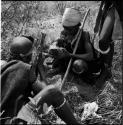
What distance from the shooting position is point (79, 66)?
6539mm

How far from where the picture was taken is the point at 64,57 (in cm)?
665

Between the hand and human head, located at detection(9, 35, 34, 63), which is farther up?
human head, located at detection(9, 35, 34, 63)

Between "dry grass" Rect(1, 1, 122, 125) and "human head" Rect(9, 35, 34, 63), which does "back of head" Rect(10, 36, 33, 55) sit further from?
"dry grass" Rect(1, 1, 122, 125)

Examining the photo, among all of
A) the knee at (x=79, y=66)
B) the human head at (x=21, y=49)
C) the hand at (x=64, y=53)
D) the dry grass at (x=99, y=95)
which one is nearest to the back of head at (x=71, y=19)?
the hand at (x=64, y=53)

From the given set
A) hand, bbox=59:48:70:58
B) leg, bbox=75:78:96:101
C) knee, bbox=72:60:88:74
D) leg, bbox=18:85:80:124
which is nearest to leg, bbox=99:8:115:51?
knee, bbox=72:60:88:74

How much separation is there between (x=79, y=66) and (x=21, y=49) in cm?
180

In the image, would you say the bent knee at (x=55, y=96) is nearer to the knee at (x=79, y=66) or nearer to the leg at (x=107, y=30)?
the knee at (x=79, y=66)

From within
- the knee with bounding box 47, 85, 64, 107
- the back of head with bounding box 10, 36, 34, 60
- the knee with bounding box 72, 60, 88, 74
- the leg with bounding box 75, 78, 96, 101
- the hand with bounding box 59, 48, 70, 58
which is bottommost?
the leg with bounding box 75, 78, 96, 101

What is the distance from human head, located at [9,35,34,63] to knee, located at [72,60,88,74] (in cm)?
167

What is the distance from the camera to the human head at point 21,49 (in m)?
4.87

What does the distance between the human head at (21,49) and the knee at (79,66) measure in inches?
65.7

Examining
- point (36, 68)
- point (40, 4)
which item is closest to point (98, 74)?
point (36, 68)

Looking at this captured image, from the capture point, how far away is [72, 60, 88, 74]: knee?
6535 millimetres

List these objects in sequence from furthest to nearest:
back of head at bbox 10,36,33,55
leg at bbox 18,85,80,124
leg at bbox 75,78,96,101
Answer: leg at bbox 75,78,96,101 < back of head at bbox 10,36,33,55 < leg at bbox 18,85,80,124
